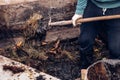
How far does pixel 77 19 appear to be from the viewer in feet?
13.1

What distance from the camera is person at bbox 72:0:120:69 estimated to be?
13.0 ft

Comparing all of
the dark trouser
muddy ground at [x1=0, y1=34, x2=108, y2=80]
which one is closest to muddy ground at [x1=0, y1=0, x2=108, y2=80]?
muddy ground at [x1=0, y1=34, x2=108, y2=80]

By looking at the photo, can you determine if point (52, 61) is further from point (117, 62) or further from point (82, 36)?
point (117, 62)

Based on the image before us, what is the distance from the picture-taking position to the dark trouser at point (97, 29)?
3961 millimetres

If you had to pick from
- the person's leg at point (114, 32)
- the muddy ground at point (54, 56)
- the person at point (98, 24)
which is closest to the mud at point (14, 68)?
the muddy ground at point (54, 56)

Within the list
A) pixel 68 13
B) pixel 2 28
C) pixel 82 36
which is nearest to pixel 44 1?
pixel 68 13

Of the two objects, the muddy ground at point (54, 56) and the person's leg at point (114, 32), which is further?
the muddy ground at point (54, 56)

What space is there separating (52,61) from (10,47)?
77 cm

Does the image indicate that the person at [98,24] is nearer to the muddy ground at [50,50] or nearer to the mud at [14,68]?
the muddy ground at [50,50]

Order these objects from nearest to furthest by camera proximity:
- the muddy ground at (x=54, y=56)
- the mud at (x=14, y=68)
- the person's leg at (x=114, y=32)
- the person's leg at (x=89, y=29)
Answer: the mud at (x=14, y=68) → the person's leg at (x=114, y=32) → the person's leg at (x=89, y=29) → the muddy ground at (x=54, y=56)

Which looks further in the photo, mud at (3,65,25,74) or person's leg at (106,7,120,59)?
person's leg at (106,7,120,59)

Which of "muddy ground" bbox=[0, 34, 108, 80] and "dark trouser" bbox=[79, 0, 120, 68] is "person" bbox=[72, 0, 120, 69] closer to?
"dark trouser" bbox=[79, 0, 120, 68]

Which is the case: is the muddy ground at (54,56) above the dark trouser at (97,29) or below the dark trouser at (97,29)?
below

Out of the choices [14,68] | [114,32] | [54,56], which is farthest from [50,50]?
[114,32]
